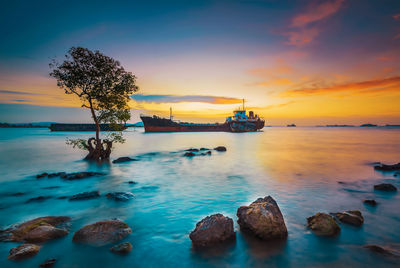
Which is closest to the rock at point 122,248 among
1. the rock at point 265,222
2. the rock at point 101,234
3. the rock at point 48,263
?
the rock at point 101,234

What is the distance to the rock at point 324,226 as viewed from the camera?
5.83 m

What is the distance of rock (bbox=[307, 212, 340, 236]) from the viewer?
5.83 meters

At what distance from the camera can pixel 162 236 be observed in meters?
6.10

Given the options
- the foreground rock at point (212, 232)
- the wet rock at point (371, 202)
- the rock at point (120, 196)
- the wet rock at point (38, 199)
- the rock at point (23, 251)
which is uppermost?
the foreground rock at point (212, 232)

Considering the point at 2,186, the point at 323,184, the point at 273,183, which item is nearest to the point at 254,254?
the point at 273,183

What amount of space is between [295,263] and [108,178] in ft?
40.9

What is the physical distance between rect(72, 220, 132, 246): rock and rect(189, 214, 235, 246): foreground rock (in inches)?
86.8

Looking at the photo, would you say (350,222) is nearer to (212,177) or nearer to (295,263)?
(295,263)

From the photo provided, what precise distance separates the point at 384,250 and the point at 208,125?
95396 millimetres

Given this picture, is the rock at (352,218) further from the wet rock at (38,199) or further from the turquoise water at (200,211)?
the wet rock at (38,199)

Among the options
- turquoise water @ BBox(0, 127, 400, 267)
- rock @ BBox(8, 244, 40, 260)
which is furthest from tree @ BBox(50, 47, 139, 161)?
rock @ BBox(8, 244, 40, 260)

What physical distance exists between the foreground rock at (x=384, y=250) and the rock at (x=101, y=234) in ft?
22.7

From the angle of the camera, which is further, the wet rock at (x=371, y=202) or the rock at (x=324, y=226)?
the wet rock at (x=371, y=202)

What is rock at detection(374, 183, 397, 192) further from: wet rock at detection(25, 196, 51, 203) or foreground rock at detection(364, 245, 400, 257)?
wet rock at detection(25, 196, 51, 203)
